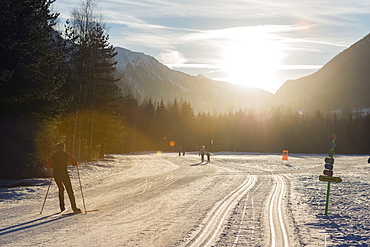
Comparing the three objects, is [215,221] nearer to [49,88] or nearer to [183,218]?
[183,218]

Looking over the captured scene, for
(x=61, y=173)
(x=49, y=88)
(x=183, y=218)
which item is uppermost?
(x=49, y=88)

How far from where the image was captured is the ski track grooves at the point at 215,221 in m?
8.12

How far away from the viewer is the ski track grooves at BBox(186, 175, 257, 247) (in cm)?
812

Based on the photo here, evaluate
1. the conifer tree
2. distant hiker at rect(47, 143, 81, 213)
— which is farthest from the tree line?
distant hiker at rect(47, 143, 81, 213)

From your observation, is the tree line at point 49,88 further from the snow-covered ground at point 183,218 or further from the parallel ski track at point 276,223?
the parallel ski track at point 276,223

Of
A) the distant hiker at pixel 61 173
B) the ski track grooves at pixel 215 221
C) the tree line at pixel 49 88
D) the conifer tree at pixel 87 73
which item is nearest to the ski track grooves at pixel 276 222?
A: the ski track grooves at pixel 215 221

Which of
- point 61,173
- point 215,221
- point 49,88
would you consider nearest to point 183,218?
point 215,221

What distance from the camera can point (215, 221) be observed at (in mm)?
10297

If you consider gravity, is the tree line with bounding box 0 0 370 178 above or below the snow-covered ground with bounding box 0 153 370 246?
above

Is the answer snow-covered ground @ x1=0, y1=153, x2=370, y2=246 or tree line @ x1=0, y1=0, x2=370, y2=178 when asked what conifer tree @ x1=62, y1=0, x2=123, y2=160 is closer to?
tree line @ x1=0, y1=0, x2=370, y2=178

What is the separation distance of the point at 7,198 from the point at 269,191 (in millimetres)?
11703

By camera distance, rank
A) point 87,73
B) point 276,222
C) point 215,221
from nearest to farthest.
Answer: point 215,221, point 276,222, point 87,73

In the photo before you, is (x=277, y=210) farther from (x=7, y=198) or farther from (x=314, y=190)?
(x=7, y=198)

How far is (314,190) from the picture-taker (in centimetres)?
1902
